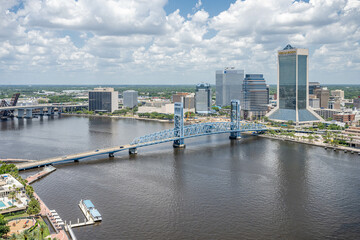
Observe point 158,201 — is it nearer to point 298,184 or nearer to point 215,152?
point 298,184

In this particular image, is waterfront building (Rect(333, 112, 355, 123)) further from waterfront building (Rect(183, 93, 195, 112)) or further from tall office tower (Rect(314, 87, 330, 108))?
waterfront building (Rect(183, 93, 195, 112))

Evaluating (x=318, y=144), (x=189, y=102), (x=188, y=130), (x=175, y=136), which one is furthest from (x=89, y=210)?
(x=189, y=102)

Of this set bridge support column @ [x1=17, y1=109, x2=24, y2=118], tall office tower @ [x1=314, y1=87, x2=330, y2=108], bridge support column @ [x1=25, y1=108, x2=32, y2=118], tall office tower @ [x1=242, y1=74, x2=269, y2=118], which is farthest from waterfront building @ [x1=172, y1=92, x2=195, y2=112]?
bridge support column @ [x1=17, y1=109, x2=24, y2=118]

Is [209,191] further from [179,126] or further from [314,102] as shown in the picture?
[314,102]

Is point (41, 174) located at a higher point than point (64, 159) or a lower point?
lower

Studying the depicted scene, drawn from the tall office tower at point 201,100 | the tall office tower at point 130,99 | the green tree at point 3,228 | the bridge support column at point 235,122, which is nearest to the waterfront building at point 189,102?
the tall office tower at point 201,100

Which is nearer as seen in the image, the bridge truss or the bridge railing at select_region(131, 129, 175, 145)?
the bridge railing at select_region(131, 129, 175, 145)

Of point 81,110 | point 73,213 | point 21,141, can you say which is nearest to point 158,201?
point 73,213

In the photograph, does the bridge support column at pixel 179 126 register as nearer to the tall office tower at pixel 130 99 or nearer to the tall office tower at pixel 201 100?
the tall office tower at pixel 201 100
